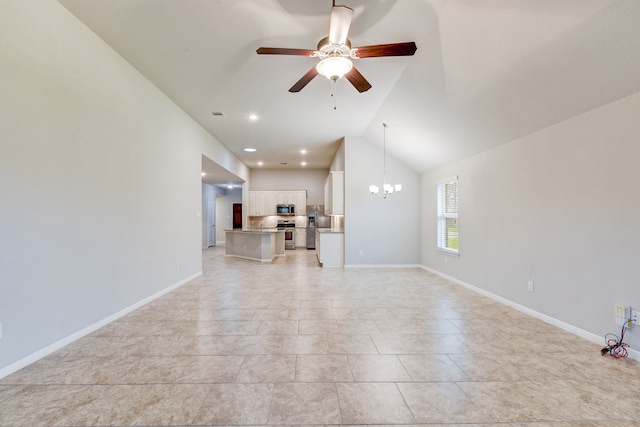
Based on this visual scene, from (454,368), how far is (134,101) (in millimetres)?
4525

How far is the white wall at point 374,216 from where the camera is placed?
22.1ft

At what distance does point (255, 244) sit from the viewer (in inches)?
312

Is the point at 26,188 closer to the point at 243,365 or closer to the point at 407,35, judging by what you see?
the point at 243,365

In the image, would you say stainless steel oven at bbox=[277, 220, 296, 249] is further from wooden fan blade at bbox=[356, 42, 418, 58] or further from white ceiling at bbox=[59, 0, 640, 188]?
wooden fan blade at bbox=[356, 42, 418, 58]

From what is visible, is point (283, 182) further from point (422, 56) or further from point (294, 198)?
point (422, 56)

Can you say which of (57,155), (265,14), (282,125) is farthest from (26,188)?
(282,125)

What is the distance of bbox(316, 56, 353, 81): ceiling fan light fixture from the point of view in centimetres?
249

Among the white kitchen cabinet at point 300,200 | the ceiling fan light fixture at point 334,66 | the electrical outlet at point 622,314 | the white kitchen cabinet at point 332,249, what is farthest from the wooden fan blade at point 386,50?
the white kitchen cabinet at point 300,200

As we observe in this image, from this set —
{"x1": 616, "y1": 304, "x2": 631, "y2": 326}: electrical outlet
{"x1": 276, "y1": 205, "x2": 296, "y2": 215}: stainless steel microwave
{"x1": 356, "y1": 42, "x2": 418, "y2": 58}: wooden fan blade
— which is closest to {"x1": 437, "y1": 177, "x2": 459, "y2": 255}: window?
{"x1": 616, "y1": 304, "x2": 631, "y2": 326}: electrical outlet

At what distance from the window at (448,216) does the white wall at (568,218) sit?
87 centimetres

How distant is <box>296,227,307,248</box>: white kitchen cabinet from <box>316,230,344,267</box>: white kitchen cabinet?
4183 millimetres

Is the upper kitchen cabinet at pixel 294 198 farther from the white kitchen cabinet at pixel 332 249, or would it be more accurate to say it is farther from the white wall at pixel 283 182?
the white kitchen cabinet at pixel 332 249

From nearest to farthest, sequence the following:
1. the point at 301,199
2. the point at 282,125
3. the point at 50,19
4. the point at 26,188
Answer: the point at 26,188 < the point at 50,19 < the point at 282,125 < the point at 301,199

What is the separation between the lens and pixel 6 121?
208 centimetres
